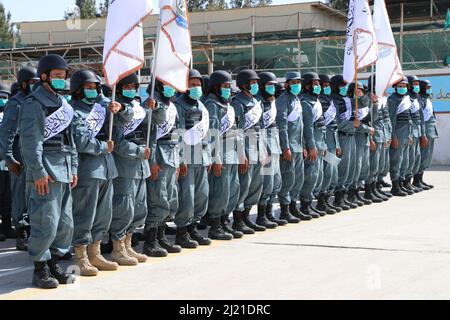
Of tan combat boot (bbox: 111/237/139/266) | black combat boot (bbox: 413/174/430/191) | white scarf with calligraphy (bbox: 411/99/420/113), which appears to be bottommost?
black combat boot (bbox: 413/174/430/191)

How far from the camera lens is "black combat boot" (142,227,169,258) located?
8.16 meters

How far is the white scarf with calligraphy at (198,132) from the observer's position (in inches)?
340

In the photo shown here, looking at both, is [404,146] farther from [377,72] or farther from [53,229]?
[53,229]

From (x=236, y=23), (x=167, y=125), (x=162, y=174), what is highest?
(x=236, y=23)

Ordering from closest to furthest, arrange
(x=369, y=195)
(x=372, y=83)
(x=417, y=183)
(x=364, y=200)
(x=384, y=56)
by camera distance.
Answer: (x=372, y=83) < (x=384, y=56) < (x=364, y=200) < (x=369, y=195) < (x=417, y=183)

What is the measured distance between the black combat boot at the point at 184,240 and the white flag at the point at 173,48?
1577 millimetres

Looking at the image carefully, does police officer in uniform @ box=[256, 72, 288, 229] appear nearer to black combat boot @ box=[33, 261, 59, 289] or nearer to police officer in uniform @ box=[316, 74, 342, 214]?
police officer in uniform @ box=[316, 74, 342, 214]

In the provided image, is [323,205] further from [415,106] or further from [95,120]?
[95,120]

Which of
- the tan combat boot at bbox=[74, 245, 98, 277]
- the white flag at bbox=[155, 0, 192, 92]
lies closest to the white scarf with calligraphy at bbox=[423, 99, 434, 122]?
the white flag at bbox=[155, 0, 192, 92]

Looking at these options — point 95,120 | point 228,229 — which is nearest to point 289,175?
point 228,229

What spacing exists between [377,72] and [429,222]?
3.14 metres

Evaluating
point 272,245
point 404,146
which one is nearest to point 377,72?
point 404,146

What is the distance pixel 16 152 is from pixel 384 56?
21.1ft

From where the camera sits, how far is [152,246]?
27.0 ft
